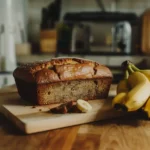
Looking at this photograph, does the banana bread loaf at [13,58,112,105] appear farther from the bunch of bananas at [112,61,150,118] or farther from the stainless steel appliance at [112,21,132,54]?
the stainless steel appliance at [112,21,132,54]

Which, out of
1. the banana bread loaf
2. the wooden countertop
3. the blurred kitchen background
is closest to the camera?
the wooden countertop

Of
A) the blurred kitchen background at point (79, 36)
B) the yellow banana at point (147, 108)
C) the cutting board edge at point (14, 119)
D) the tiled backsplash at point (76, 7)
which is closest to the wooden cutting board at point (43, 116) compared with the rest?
the cutting board edge at point (14, 119)

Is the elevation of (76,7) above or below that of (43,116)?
above

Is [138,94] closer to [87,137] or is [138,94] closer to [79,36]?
A: [87,137]

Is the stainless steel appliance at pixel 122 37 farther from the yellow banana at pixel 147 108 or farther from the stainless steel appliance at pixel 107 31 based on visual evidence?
the yellow banana at pixel 147 108

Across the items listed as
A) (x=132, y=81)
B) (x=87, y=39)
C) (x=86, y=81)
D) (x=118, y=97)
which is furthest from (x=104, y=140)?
(x=87, y=39)

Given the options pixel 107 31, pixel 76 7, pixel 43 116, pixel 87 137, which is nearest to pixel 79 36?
→ pixel 107 31

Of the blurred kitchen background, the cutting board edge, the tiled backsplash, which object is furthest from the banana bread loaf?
the tiled backsplash
